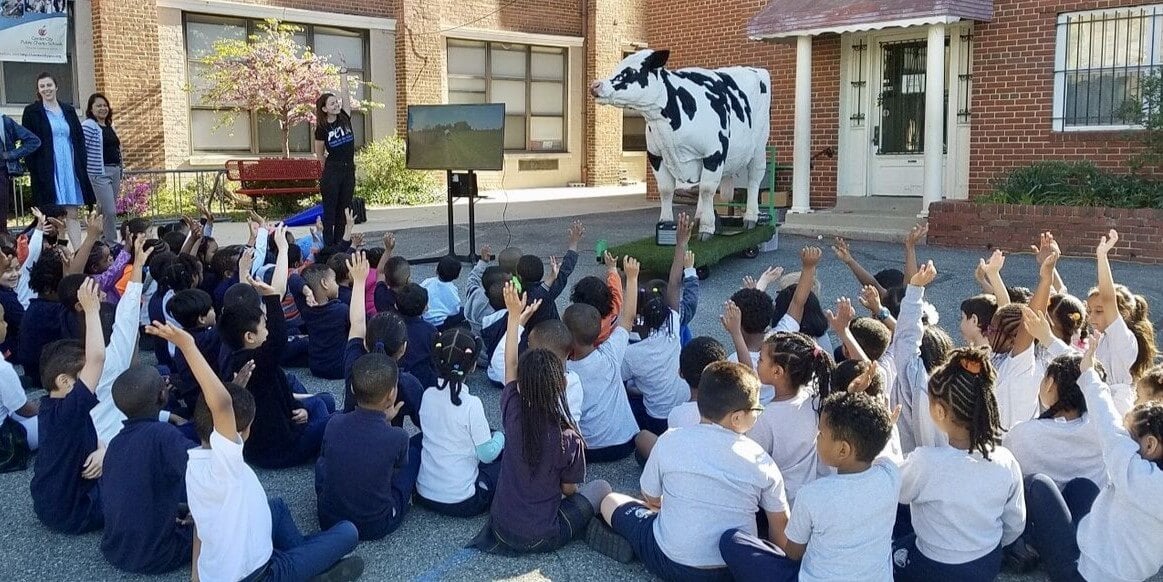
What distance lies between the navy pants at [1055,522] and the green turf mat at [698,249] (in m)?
5.69

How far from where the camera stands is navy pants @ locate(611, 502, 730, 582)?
363 cm

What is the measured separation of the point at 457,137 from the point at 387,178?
925 centimetres

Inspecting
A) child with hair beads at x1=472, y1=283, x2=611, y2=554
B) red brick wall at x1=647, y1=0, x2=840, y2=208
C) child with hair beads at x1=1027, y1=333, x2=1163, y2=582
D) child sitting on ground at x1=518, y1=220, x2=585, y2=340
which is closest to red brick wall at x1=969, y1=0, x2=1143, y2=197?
red brick wall at x1=647, y1=0, x2=840, y2=208

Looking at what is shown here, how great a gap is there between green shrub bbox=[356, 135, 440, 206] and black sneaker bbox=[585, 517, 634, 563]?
629 inches

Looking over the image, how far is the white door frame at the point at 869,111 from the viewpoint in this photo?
44.8 feet

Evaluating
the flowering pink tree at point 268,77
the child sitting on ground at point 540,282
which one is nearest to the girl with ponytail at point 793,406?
the child sitting on ground at point 540,282

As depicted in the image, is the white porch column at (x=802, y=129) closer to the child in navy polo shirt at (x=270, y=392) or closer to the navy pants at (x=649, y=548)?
the child in navy polo shirt at (x=270, y=392)

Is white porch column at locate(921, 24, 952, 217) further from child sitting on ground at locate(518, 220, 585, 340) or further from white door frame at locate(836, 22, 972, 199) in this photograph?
child sitting on ground at locate(518, 220, 585, 340)

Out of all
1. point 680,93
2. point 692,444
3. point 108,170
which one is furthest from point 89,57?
point 692,444

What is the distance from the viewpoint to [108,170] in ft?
36.4

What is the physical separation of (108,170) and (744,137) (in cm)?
716

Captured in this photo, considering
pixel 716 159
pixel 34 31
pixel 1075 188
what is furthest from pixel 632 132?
pixel 716 159

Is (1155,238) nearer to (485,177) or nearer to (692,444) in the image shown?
(692,444)

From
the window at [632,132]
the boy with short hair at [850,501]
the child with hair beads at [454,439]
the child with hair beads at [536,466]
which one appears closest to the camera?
the boy with short hair at [850,501]
